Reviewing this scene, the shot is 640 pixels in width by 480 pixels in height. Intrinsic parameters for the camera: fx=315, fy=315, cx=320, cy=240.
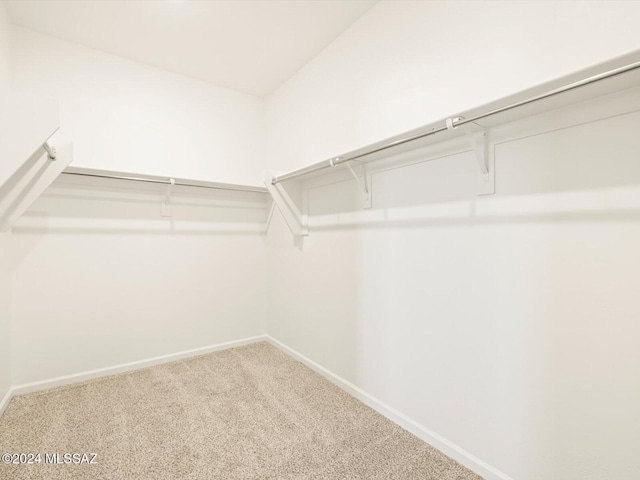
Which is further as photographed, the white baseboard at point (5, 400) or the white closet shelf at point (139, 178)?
the white closet shelf at point (139, 178)

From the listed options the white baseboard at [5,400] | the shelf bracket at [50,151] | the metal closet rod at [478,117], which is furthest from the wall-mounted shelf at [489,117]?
the white baseboard at [5,400]

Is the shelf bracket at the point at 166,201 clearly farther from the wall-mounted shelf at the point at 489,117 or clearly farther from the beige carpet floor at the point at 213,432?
the beige carpet floor at the point at 213,432

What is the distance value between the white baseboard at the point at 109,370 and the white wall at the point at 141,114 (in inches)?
60.6

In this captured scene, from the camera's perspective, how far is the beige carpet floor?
1.44 metres

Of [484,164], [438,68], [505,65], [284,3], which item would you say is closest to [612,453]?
[484,164]

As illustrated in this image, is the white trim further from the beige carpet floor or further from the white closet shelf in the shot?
the white closet shelf

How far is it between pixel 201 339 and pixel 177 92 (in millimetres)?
2179

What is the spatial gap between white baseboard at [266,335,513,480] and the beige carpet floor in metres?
0.03

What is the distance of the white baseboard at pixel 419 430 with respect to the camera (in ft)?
4.55

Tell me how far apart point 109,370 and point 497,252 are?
109 inches

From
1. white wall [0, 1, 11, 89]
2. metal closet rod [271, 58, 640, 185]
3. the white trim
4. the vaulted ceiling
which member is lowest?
the white trim

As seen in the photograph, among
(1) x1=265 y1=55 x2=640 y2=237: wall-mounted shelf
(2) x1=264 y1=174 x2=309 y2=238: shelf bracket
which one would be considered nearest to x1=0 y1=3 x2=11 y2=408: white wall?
(2) x1=264 y1=174 x2=309 y2=238: shelf bracket

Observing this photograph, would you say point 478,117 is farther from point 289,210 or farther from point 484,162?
point 289,210

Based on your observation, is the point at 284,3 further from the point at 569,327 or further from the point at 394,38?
the point at 569,327
